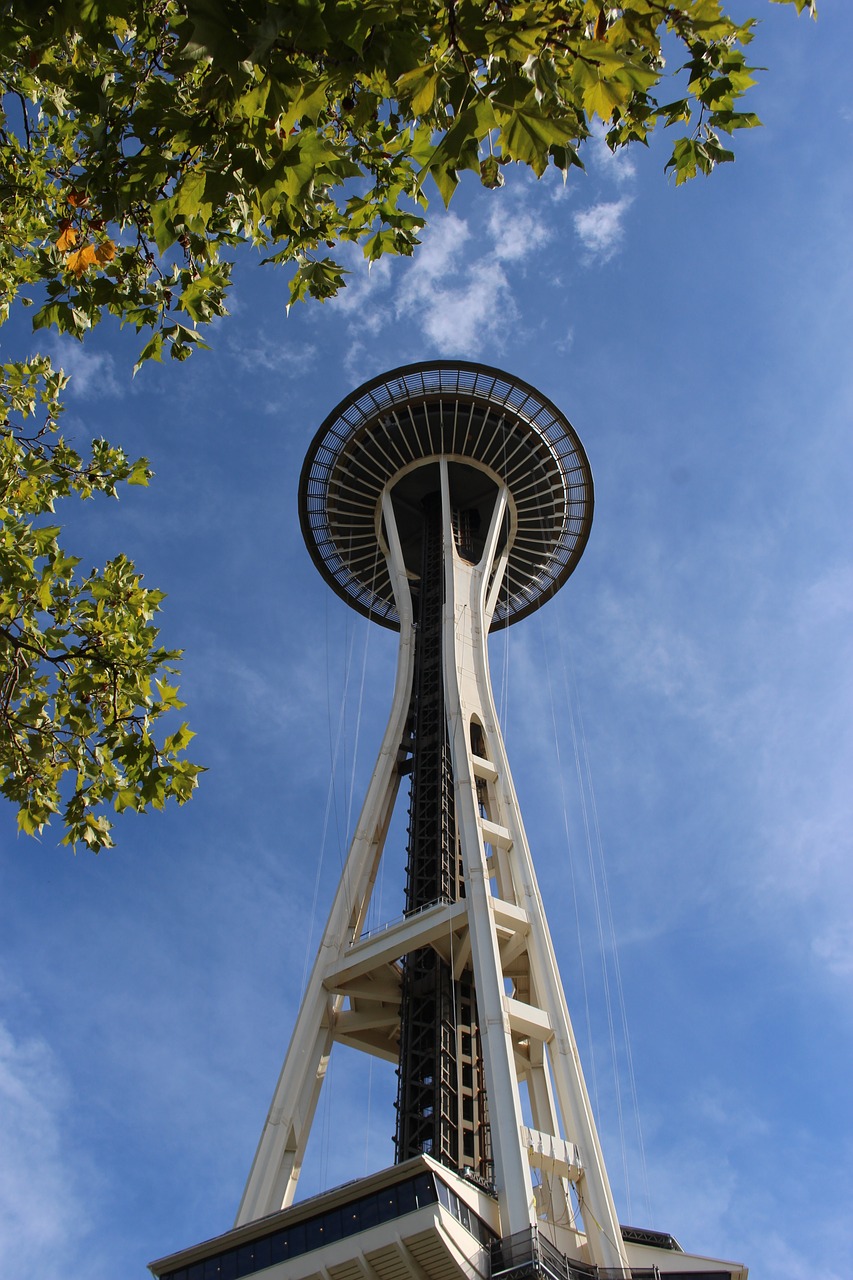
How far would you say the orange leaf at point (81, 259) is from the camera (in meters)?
9.52

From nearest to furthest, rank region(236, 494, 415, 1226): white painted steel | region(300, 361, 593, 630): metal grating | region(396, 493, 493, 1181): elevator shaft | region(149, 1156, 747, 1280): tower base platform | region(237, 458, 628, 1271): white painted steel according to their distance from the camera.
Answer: region(149, 1156, 747, 1280): tower base platform → region(237, 458, 628, 1271): white painted steel → region(236, 494, 415, 1226): white painted steel → region(396, 493, 493, 1181): elevator shaft → region(300, 361, 593, 630): metal grating

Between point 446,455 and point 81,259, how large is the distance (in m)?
35.2

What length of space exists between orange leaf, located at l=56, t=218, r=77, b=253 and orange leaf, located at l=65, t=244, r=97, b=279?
10 cm

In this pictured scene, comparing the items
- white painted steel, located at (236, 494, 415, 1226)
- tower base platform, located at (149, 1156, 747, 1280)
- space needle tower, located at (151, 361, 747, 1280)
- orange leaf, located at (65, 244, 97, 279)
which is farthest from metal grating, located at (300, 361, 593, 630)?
orange leaf, located at (65, 244, 97, 279)

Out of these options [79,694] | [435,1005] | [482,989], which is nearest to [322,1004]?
[435,1005]

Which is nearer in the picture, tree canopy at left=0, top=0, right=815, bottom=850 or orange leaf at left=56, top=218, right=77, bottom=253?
tree canopy at left=0, top=0, right=815, bottom=850

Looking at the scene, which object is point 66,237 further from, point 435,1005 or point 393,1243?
point 435,1005

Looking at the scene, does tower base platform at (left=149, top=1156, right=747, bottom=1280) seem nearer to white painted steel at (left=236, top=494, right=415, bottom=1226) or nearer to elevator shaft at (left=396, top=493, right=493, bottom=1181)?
white painted steel at (left=236, top=494, right=415, bottom=1226)

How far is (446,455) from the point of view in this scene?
145 feet

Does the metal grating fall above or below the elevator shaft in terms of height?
above

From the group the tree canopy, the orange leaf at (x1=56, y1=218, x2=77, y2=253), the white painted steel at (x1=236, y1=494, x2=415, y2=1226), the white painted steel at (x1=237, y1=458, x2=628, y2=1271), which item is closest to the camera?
the tree canopy

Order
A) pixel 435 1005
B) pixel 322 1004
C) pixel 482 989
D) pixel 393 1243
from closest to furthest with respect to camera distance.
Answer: pixel 393 1243, pixel 482 989, pixel 435 1005, pixel 322 1004

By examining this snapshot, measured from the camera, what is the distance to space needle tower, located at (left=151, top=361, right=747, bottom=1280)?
20516 mm

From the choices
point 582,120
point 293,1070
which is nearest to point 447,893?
point 293,1070
